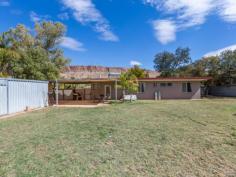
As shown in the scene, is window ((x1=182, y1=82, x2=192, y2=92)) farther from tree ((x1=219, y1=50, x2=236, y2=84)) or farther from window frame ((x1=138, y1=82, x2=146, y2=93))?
tree ((x1=219, y1=50, x2=236, y2=84))

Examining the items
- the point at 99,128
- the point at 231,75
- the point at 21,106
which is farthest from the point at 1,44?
the point at 231,75

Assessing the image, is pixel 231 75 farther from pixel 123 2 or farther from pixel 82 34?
pixel 82 34

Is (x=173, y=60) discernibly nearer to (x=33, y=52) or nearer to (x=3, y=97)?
(x=33, y=52)

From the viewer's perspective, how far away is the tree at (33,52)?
2041cm

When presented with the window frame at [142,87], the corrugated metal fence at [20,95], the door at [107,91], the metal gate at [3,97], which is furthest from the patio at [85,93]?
the metal gate at [3,97]

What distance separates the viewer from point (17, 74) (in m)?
20.5

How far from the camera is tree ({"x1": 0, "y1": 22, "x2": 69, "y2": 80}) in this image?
20.4 m

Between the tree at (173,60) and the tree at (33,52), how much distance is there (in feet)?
66.0

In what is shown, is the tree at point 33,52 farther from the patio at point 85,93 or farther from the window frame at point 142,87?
the window frame at point 142,87

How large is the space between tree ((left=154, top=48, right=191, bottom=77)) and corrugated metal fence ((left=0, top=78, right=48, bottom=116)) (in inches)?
1072

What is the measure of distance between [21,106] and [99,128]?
8182mm

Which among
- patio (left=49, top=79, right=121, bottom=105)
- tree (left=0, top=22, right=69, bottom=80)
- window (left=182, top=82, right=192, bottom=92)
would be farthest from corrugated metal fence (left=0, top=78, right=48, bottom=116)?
window (left=182, top=82, right=192, bottom=92)

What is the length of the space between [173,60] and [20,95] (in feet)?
102

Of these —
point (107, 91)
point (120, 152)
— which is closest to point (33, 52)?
point (107, 91)
